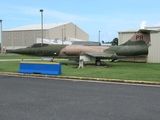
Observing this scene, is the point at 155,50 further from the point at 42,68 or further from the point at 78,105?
the point at 78,105

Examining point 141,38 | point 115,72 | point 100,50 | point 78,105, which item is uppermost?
point 141,38

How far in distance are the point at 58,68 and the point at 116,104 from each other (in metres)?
7.85

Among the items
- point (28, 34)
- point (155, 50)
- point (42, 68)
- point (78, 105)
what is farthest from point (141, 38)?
point (28, 34)

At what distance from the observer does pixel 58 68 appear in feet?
45.6

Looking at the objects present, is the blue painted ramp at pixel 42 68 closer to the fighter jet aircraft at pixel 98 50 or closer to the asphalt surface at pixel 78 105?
the asphalt surface at pixel 78 105

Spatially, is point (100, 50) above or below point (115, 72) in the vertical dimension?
above

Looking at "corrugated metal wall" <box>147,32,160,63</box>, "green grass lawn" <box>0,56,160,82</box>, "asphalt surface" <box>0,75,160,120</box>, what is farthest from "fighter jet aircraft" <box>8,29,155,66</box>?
"asphalt surface" <box>0,75,160,120</box>

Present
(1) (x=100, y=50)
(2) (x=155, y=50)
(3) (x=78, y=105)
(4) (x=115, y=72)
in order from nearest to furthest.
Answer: (3) (x=78, y=105) < (4) (x=115, y=72) < (1) (x=100, y=50) < (2) (x=155, y=50)

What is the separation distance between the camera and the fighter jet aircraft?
21642mm

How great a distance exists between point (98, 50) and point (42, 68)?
9617mm

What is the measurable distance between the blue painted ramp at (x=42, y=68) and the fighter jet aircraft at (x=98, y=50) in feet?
24.8

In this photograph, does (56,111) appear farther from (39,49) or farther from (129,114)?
(39,49)

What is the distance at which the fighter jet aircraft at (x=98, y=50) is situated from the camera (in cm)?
2164

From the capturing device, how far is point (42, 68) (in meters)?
14.4
